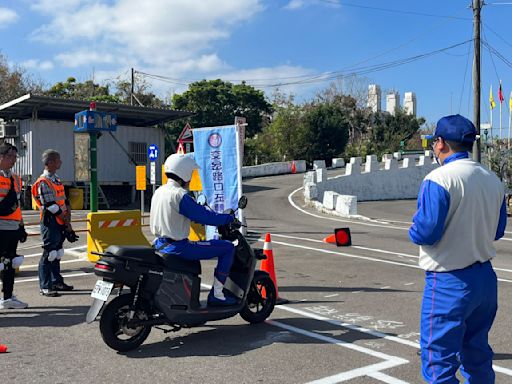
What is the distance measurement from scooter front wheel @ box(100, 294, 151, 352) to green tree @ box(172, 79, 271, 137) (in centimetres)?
3974

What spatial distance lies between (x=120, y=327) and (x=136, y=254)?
0.70 metres

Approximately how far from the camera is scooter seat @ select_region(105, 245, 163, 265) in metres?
5.20

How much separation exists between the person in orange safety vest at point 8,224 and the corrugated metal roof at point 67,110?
18896 mm

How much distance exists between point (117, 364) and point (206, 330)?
1.30 metres

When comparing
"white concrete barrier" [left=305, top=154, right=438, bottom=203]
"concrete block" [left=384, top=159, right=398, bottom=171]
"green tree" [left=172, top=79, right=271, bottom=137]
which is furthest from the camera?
"green tree" [left=172, top=79, right=271, bottom=137]

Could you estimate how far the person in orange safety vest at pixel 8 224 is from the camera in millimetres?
6691

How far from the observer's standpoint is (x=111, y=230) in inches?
418

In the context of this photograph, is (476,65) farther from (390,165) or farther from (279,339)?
(279,339)

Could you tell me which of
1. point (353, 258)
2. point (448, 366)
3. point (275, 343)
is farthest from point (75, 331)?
point (353, 258)

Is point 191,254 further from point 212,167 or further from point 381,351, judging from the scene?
point 212,167

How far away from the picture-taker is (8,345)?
5.39m

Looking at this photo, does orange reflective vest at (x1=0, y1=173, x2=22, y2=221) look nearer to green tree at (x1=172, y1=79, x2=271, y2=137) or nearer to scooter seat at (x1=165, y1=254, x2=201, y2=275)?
scooter seat at (x1=165, y1=254, x2=201, y2=275)

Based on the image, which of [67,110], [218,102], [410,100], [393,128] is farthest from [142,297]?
[410,100]

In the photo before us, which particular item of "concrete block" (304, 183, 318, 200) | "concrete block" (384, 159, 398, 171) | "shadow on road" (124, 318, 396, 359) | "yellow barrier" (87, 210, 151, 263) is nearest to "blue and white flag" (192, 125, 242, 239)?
"yellow barrier" (87, 210, 151, 263)
